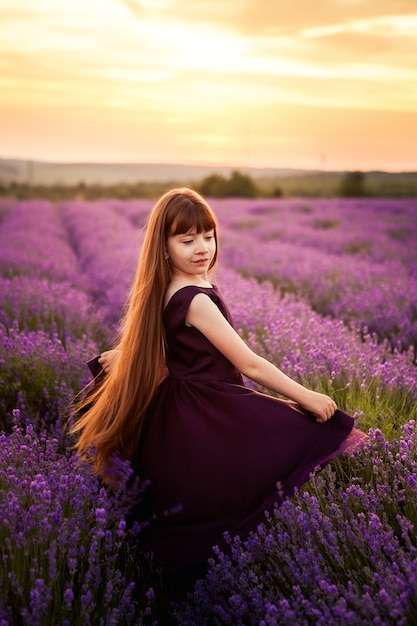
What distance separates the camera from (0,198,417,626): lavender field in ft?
6.10

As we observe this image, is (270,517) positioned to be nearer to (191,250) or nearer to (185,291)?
(185,291)

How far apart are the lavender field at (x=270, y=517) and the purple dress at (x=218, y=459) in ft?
0.31

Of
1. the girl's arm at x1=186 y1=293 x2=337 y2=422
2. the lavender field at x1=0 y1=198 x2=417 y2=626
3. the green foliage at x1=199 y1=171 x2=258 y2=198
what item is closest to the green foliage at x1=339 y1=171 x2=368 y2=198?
the green foliage at x1=199 y1=171 x2=258 y2=198

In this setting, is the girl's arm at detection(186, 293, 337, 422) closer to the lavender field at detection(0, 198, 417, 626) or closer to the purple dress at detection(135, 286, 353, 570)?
the purple dress at detection(135, 286, 353, 570)

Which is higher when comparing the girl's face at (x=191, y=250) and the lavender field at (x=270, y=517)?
the girl's face at (x=191, y=250)

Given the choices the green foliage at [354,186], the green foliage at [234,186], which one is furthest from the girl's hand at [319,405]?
the green foliage at [234,186]

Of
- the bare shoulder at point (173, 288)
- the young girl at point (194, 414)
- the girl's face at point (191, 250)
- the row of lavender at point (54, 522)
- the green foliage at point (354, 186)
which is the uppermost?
the green foliage at point (354, 186)

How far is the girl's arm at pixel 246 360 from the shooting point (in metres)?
2.50

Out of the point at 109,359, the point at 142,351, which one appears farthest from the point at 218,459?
the point at 109,359

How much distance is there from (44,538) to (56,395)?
5.73ft

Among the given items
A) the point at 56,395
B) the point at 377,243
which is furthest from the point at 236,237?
the point at 56,395

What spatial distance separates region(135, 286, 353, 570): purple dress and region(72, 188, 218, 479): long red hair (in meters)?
0.10

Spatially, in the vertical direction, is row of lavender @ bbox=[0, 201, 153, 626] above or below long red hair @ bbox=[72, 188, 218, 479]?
below

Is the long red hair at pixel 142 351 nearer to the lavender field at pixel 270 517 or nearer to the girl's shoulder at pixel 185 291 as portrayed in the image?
the girl's shoulder at pixel 185 291
